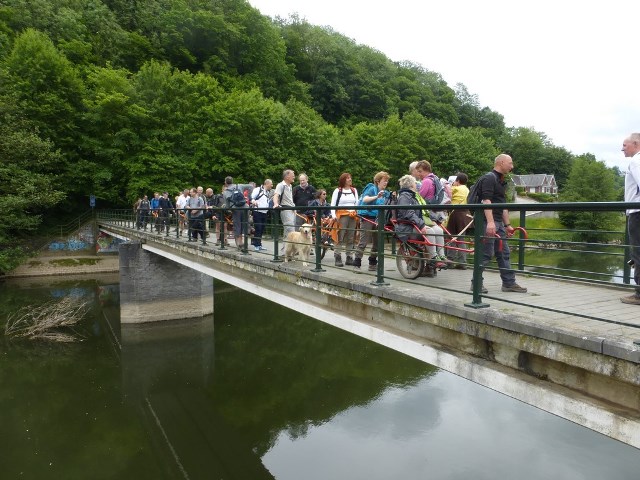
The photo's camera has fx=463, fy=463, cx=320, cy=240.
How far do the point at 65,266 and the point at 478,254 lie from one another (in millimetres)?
28580

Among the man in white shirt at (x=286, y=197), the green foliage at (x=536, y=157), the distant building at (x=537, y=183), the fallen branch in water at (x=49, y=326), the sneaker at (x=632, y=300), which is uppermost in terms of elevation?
the green foliage at (x=536, y=157)

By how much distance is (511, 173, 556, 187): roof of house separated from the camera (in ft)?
228

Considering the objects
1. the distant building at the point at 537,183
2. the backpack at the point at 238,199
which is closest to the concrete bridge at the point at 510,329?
the backpack at the point at 238,199

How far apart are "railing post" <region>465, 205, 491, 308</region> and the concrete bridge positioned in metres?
0.09

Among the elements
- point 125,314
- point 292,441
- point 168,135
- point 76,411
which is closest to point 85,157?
point 168,135

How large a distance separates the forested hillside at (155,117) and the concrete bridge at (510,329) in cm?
2232

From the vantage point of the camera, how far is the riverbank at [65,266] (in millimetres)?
25641

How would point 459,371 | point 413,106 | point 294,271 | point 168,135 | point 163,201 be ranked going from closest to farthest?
point 459,371 < point 294,271 < point 163,201 < point 168,135 < point 413,106

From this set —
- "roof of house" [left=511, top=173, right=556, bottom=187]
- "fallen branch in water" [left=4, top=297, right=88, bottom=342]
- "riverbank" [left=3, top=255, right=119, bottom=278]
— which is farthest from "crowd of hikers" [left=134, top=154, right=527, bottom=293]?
"roof of house" [left=511, top=173, right=556, bottom=187]

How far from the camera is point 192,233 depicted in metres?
13.6

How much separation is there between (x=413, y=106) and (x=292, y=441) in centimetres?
6059

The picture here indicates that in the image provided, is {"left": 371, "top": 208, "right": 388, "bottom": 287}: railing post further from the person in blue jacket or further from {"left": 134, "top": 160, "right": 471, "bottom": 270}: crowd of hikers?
the person in blue jacket

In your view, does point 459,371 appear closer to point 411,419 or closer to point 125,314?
point 411,419

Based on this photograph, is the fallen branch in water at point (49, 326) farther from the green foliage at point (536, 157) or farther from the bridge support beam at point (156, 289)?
the green foliage at point (536, 157)
